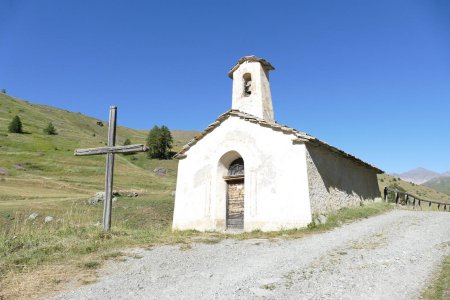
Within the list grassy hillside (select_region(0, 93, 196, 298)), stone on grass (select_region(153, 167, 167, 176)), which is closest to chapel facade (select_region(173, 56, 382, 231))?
grassy hillside (select_region(0, 93, 196, 298))

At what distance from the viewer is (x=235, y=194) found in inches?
624

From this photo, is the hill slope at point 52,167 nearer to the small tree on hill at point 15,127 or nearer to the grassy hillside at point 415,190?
the small tree on hill at point 15,127

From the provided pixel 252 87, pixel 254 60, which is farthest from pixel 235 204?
pixel 254 60

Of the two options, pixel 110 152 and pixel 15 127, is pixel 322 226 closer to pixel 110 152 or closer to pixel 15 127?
pixel 110 152

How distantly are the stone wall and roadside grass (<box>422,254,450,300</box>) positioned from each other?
6.72m

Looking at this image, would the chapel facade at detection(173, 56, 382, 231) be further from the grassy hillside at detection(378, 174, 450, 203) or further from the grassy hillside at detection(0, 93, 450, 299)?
the grassy hillside at detection(378, 174, 450, 203)

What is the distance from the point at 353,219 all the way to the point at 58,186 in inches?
1445

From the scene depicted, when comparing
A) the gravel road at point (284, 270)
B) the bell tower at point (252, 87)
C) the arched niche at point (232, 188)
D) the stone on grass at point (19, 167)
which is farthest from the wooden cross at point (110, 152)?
the stone on grass at point (19, 167)

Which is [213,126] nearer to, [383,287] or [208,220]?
[208,220]

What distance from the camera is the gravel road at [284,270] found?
223 inches

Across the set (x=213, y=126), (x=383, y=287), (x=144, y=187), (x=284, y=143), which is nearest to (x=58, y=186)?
(x=144, y=187)

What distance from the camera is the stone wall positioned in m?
13.8

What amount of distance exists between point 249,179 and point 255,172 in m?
0.39

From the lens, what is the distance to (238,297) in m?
5.38
